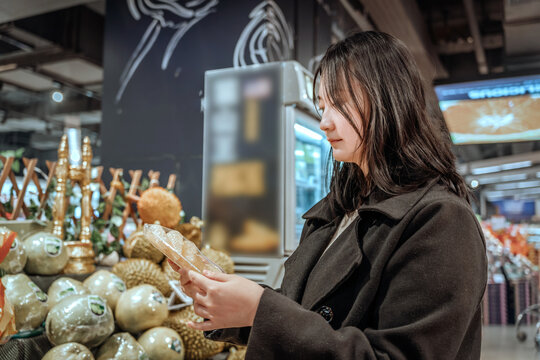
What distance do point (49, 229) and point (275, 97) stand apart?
1.62 m

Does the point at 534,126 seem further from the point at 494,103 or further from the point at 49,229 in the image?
the point at 49,229

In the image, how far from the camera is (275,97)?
331 centimetres

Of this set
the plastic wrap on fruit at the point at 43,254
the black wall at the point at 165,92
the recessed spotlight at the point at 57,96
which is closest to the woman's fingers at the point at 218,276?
the plastic wrap on fruit at the point at 43,254

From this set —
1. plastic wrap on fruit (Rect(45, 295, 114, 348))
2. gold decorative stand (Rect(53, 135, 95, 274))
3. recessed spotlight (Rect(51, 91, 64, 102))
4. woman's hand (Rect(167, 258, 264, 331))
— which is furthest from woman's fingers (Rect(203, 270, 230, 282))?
recessed spotlight (Rect(51, 91, 64, 102))

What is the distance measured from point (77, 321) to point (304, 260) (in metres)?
1.00

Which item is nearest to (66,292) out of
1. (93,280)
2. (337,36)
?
(93,280)

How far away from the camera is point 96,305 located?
72.1 inches

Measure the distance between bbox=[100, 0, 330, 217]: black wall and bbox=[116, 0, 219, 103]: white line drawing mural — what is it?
4cm

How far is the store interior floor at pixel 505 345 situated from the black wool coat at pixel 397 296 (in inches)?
193

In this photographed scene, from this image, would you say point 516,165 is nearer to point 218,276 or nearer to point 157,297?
point 157,297

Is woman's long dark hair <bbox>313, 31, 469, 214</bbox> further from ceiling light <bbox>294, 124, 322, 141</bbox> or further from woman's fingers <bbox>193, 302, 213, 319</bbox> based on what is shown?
ceiling light <bbox>294, 124, 322, 141</bbox>

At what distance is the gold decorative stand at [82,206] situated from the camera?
93.0 inches

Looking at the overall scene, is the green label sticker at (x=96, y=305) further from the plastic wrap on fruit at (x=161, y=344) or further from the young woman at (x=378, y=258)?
the young woman at (x=378, y=258)

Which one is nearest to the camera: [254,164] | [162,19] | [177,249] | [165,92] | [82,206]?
[177,249]
